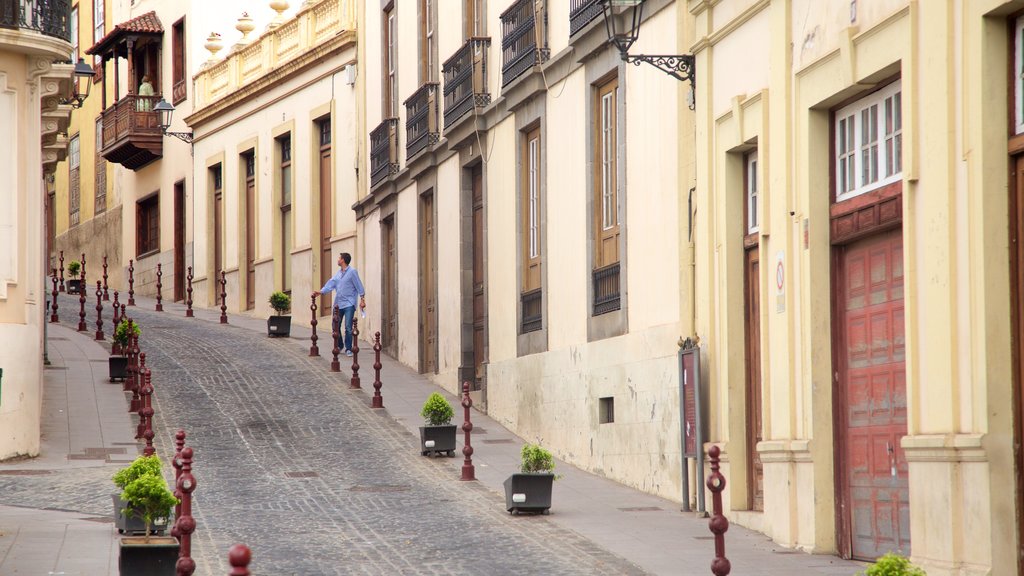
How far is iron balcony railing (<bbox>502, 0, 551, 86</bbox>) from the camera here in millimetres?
18891

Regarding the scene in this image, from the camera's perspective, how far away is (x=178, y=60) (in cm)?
3972

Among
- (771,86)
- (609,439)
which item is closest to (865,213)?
(771,86)

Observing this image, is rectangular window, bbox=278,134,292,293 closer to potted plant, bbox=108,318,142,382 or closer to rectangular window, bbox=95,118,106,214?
potted plant, bbox=108,318,142,382

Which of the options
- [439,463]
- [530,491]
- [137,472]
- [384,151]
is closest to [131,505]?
[137,472]

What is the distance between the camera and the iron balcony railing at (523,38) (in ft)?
62.0

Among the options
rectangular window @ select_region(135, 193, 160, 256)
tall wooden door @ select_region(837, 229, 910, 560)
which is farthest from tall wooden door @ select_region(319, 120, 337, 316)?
tall wooden door @ select_region(837, 229, 910, 560)

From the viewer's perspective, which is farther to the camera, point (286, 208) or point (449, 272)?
point (286, 208)

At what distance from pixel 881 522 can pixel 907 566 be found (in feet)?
13.9

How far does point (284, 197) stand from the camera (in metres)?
33.5

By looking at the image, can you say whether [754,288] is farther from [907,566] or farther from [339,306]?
[339,306]

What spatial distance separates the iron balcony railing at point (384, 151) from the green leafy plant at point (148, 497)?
52.5ft

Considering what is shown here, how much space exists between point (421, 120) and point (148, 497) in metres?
14.4

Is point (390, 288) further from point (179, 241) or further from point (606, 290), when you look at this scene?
point (179, 241)

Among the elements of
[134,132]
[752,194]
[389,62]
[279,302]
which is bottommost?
[279,302]
